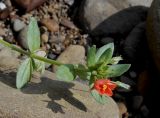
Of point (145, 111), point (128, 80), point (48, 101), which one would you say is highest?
point (48, 101)

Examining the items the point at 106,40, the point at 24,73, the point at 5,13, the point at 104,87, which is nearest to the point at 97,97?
the point at 104,87

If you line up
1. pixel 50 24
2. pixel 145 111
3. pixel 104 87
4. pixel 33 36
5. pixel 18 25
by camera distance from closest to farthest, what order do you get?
pixel 104 87 < pixel 33 36 < pixel 145 111 < pixel 18 25 < pixel 50 24

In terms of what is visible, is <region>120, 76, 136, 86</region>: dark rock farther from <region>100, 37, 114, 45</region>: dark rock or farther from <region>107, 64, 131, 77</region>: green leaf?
<region>107, 64, 131, 77</region>: green leaf

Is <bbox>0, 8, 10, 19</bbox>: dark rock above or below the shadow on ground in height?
above

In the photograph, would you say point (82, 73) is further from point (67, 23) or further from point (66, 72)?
point (67, 23)

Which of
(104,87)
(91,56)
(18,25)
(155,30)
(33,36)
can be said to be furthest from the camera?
(18,25)

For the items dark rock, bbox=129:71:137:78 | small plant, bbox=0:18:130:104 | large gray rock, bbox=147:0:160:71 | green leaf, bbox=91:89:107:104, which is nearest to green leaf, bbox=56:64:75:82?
small plant, bbox=0:18:130:104

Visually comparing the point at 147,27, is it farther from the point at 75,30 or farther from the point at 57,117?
the point at 57,117
